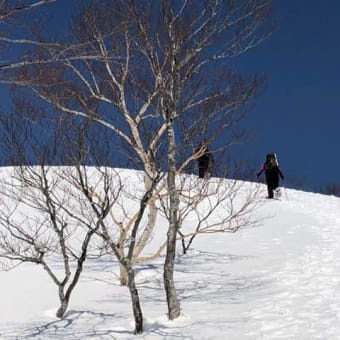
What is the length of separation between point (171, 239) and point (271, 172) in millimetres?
13338

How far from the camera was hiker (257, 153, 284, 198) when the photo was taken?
2016 centimetres

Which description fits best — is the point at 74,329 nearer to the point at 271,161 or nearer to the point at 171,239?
the point at 171,239

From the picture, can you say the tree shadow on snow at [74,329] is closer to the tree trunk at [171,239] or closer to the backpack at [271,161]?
the tree trunk at [171,239]

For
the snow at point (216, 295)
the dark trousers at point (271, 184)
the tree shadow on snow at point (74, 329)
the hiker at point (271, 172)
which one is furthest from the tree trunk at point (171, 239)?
the dark trousers at point (271, 184)

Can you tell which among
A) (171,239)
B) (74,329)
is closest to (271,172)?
(171,239)

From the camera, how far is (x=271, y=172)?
2008cm

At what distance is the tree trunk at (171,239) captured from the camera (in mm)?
7195

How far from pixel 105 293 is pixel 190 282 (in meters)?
1.68

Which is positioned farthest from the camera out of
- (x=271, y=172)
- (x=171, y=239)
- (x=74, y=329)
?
(x=271, y=172)

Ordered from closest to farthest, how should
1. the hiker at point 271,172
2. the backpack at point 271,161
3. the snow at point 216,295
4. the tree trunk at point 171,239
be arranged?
1. the snow at point 216,295
2. the tree trunk at point 171,239
3. the hiker at point 271,172
4. the backpack at point 271,161

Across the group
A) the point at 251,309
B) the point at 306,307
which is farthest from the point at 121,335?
the point at 306,307

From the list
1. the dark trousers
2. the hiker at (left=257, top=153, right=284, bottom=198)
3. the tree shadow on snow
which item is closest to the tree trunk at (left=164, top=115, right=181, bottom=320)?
the tree shadow on snow

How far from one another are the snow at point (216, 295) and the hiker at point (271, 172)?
16.8 ft

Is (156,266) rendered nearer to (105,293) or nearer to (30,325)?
(105,293)
